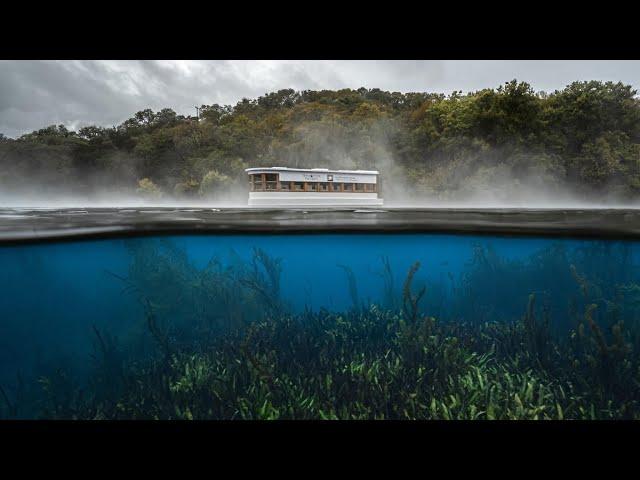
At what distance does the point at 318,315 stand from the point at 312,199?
103 inches

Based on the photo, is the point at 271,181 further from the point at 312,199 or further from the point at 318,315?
the point at 318,315

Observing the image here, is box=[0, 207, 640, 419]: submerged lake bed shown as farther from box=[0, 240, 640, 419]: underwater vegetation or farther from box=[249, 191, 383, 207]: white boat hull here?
box=[249, 191, 383, 207]: white boat hull

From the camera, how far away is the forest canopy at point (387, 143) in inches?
317

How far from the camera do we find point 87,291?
7.94 meters

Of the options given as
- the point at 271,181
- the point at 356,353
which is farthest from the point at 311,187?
the point at 356,353

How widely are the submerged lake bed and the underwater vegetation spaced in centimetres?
3

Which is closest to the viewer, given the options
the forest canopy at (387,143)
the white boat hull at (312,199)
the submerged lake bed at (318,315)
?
the submerged lake bed at (318,315)

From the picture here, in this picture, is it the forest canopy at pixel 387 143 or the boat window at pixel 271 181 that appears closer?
the boat window at pixel 271 181

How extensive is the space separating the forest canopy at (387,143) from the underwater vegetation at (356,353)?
6.15ft

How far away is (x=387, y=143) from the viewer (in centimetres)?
937

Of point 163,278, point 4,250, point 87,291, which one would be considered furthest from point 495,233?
point 4,250

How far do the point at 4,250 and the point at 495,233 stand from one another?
29.5 feet

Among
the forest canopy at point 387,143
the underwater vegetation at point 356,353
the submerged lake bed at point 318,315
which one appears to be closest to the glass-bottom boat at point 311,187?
the submerged lake bed at point 318,315

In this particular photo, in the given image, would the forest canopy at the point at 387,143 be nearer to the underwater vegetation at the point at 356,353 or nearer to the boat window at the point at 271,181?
the boat window at the point at 271,181
